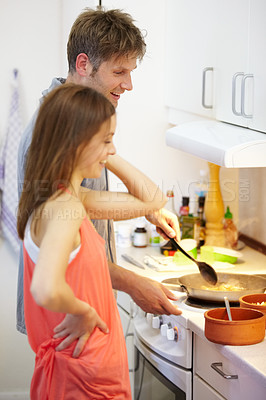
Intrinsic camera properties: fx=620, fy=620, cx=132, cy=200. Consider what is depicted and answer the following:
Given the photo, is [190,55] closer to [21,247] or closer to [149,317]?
[149,317]

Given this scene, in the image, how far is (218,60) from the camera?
7.64 feet

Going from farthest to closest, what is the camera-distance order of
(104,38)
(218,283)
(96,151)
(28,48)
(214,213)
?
(28,48)
(214,213)
(218,283)
(104,38)
(96,151)

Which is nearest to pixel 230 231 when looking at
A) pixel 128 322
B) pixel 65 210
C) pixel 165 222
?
pixel 128 322

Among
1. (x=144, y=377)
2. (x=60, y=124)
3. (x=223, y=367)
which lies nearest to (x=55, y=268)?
(x=60, y=124)

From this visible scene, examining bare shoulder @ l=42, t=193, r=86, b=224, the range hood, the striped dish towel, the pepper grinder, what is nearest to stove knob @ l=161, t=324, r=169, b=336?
the range hood

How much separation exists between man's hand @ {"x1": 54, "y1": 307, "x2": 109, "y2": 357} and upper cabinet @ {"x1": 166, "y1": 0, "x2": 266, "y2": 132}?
976mm

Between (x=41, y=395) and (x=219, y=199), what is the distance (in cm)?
156

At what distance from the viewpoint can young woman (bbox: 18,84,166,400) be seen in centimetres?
118

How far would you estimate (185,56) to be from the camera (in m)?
2.62

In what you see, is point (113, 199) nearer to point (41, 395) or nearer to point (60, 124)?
point (60, 124)

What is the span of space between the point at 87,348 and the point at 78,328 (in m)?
0.07

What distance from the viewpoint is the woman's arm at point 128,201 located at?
4.91 ft

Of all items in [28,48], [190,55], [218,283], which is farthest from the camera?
[28,48]

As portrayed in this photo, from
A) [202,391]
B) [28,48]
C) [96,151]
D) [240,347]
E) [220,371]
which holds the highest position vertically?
[28,48]
